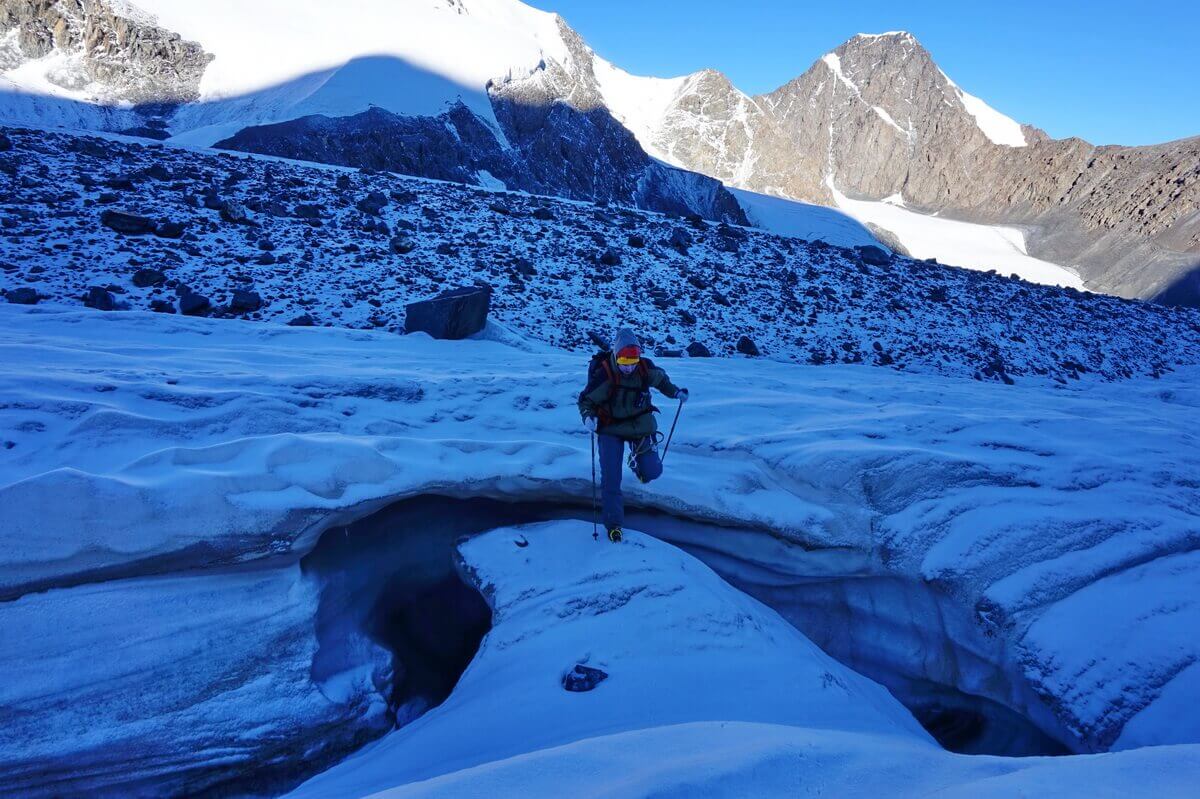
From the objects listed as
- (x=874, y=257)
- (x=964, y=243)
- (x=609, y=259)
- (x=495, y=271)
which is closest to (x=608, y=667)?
(x=495, y=271)

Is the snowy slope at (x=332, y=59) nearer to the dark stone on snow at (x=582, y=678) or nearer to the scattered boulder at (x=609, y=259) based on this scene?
the scattered boulder at (x=609, y=259)

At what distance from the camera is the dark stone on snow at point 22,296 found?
8305 mm

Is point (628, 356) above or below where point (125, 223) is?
below

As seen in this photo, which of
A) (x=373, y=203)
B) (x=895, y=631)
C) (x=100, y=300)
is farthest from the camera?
(x=373, y=203)

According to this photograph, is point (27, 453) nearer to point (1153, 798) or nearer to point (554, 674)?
point (554, 674)

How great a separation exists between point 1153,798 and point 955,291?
1689 centimetres

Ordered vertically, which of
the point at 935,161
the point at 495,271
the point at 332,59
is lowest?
the point at 495,271

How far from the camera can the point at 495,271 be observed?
12766mm

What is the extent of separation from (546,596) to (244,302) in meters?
7.82

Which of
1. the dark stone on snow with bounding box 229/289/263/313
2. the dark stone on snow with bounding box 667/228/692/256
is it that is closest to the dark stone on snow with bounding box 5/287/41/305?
the dark stone on snow with bounding box 229/289/263/313

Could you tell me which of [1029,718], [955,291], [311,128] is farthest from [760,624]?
[311,128]

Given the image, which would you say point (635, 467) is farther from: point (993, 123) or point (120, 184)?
point (993, 123)

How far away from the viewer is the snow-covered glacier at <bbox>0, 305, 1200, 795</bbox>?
3.11 meters

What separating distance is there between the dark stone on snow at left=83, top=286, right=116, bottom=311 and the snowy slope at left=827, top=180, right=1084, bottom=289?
57.4 m
